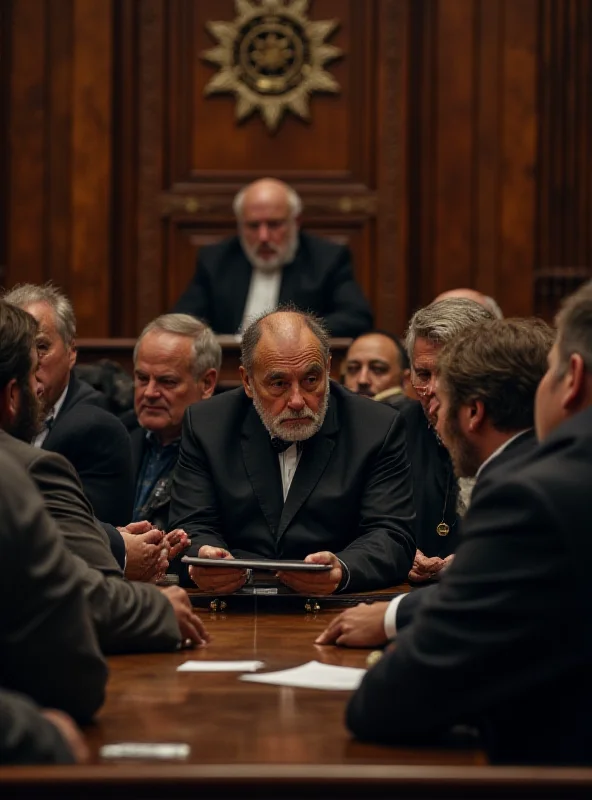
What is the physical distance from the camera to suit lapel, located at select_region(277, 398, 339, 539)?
421cm

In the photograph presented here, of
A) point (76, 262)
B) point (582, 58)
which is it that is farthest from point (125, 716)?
point (582, 58)

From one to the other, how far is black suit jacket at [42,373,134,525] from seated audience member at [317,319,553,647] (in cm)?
207

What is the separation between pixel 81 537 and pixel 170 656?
1.07ft

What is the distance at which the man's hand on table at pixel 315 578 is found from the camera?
363 cm

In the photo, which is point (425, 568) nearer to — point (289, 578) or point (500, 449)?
point (289, 578)

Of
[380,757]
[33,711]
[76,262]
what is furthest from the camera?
[76,262]

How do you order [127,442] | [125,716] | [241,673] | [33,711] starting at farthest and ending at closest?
[127,442], [241,673], [125,716], [33,711]

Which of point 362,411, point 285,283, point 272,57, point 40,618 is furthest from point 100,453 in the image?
point 272,57

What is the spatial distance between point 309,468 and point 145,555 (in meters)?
0.72

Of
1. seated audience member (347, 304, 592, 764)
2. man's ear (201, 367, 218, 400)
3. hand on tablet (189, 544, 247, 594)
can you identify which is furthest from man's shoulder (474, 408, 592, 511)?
man's ear (201, 367, 218, 400)

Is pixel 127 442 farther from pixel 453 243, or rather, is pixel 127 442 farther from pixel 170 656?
pixel 453 243

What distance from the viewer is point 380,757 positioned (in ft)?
6.88

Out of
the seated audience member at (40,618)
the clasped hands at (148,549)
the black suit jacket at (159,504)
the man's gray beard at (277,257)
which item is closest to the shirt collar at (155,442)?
the black suit jacket at (159,504)

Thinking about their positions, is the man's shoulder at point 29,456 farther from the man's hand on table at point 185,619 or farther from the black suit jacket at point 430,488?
the black suit jacket at point 430,488
